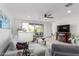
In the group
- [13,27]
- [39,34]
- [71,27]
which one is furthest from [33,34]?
[71,27]

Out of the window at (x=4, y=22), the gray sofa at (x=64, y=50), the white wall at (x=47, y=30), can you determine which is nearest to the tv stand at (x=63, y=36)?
the white wall at (x=47, y=30)

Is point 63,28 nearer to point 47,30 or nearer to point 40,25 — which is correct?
point 47,30

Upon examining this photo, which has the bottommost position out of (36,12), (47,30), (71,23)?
(47,30)

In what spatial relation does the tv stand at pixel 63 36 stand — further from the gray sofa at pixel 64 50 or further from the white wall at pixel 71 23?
the gray sofa at pixel 64 50

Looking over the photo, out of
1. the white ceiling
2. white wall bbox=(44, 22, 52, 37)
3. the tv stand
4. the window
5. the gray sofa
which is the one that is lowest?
the gray sofa

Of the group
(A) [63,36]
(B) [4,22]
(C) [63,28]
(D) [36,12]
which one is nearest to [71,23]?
(C) [63,28]

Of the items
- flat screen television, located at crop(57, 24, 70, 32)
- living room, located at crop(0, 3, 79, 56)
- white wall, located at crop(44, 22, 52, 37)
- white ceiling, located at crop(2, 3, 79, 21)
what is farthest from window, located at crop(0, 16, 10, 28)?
flat screen television, located at crop(57, 24, 70, 32)

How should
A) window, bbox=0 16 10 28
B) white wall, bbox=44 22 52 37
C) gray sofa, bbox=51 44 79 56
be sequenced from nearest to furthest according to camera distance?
1. gray sofa, bbox=51 44 79 56
2. window, bbox=0 16 10 28
3. white wall, bbox=44 22 52 37

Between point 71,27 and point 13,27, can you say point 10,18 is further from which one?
point 71,27

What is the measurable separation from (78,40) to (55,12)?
0.67 meters

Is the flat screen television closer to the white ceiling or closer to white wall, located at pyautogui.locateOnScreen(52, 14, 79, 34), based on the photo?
white wall, located at pyautogui.locateOnScreen(52, 14, 79, 34)

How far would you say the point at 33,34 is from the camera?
1850mm

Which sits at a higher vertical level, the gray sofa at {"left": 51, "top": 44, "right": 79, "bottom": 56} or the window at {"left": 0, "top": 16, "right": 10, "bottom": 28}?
the window at {"left": 0, "top": 16, "right": 10, "bottom": 28}

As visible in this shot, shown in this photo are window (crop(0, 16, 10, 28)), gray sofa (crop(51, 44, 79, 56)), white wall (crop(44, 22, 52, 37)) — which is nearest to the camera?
gray sofa (crop(51, 44, 79, 56))
